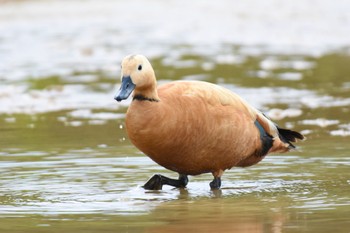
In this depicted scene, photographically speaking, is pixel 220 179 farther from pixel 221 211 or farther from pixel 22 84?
A: pixel 22 84

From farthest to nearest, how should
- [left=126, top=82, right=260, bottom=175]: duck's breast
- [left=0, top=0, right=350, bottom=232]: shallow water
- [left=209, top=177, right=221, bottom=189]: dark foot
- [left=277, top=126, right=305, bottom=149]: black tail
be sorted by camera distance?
[left=277, top=126, right=305, bottom=149]: black tail, [left=209, top=177, right=221, bottom=189]: dark foot, [left=126, top=82, right=260, bottom=175]: duck's breast, [left=0, top=0, right=350, bottom=232]: shallow water

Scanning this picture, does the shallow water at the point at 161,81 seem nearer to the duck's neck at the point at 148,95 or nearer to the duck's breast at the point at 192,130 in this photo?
the duck's breast at the point at 192,130

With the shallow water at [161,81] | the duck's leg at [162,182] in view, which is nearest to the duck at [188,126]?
the duck's leg at [162,182]

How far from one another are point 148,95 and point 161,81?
8.02 meters

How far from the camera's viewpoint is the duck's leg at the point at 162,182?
8.84 meters

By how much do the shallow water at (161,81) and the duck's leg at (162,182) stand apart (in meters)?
0.07

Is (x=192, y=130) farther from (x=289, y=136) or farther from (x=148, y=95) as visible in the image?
(x=289, y=136)

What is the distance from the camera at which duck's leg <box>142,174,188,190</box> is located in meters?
8.84

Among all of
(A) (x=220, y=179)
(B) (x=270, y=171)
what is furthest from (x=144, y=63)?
(B) (x=270, y=171)

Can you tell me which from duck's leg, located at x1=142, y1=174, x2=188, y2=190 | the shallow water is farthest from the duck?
the shallow water

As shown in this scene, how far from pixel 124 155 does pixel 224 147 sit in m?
1.93

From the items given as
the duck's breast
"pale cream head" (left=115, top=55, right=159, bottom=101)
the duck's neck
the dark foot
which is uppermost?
"pale cream head" (left=115, top=55, right=159, bottom=101)

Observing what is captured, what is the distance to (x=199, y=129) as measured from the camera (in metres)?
8.50

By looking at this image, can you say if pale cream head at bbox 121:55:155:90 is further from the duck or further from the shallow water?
the shallow water
